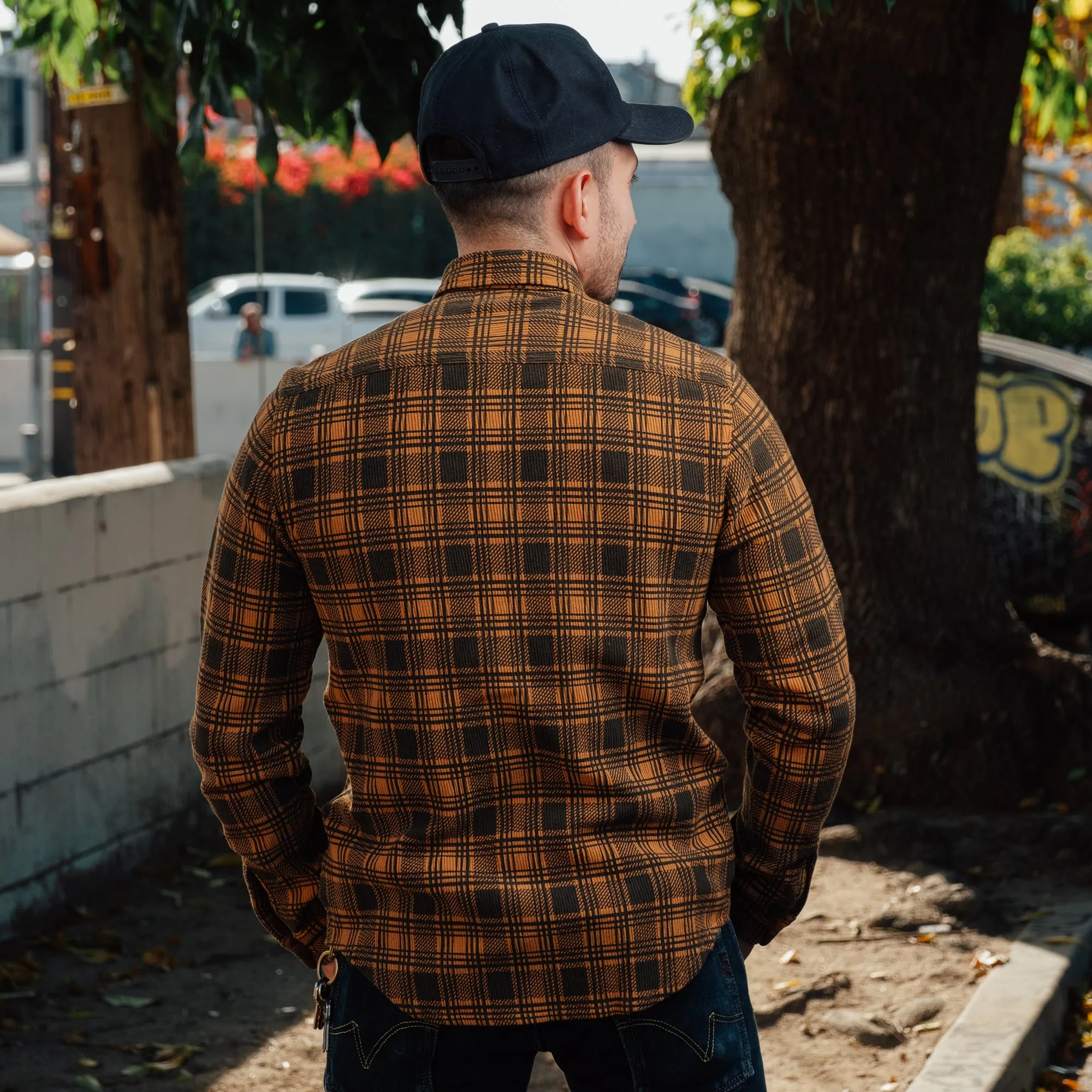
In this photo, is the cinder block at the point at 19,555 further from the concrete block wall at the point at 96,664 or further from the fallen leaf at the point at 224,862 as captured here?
the fallen leaf at the point at 224,862

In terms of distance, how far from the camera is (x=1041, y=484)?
859 cm

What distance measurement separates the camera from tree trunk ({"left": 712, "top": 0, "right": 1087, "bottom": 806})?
5.59 metres

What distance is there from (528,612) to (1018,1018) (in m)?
2.78

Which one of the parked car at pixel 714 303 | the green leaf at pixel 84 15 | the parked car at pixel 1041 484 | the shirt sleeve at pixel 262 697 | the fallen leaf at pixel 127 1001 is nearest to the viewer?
the shirt sleeve at pixel 262 697

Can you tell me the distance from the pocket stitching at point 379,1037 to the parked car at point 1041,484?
286 inches

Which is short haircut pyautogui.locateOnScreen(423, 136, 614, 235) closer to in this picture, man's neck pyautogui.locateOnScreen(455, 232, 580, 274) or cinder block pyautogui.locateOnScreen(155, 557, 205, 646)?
man's neck pyautogui.locateOnScreen(455, 232, 580, 274)

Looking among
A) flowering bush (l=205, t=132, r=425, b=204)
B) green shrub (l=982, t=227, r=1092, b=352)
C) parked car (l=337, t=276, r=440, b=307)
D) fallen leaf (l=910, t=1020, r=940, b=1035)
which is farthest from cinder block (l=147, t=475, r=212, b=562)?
flowering bush (l=205, t=132, r=425, b=204)

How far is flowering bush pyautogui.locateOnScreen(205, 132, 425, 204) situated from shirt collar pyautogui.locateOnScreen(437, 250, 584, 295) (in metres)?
32.2

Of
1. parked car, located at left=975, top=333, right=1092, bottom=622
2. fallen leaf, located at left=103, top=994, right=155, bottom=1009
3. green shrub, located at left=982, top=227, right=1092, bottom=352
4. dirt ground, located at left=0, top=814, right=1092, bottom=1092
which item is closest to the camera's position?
dirt ground, located at left=0, top=814, right=1092, bottom=1092

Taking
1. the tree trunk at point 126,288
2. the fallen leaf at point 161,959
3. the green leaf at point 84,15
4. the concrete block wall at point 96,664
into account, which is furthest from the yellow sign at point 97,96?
the fallen leaf at point 161,959

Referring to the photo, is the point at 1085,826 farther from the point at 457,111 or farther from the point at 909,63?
the point at 457,111

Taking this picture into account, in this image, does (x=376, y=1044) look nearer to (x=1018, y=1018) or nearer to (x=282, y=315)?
(x=1018, y=1018)

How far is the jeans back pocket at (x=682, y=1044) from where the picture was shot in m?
1.83

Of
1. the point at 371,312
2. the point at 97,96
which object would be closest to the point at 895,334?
the point at 97,96
